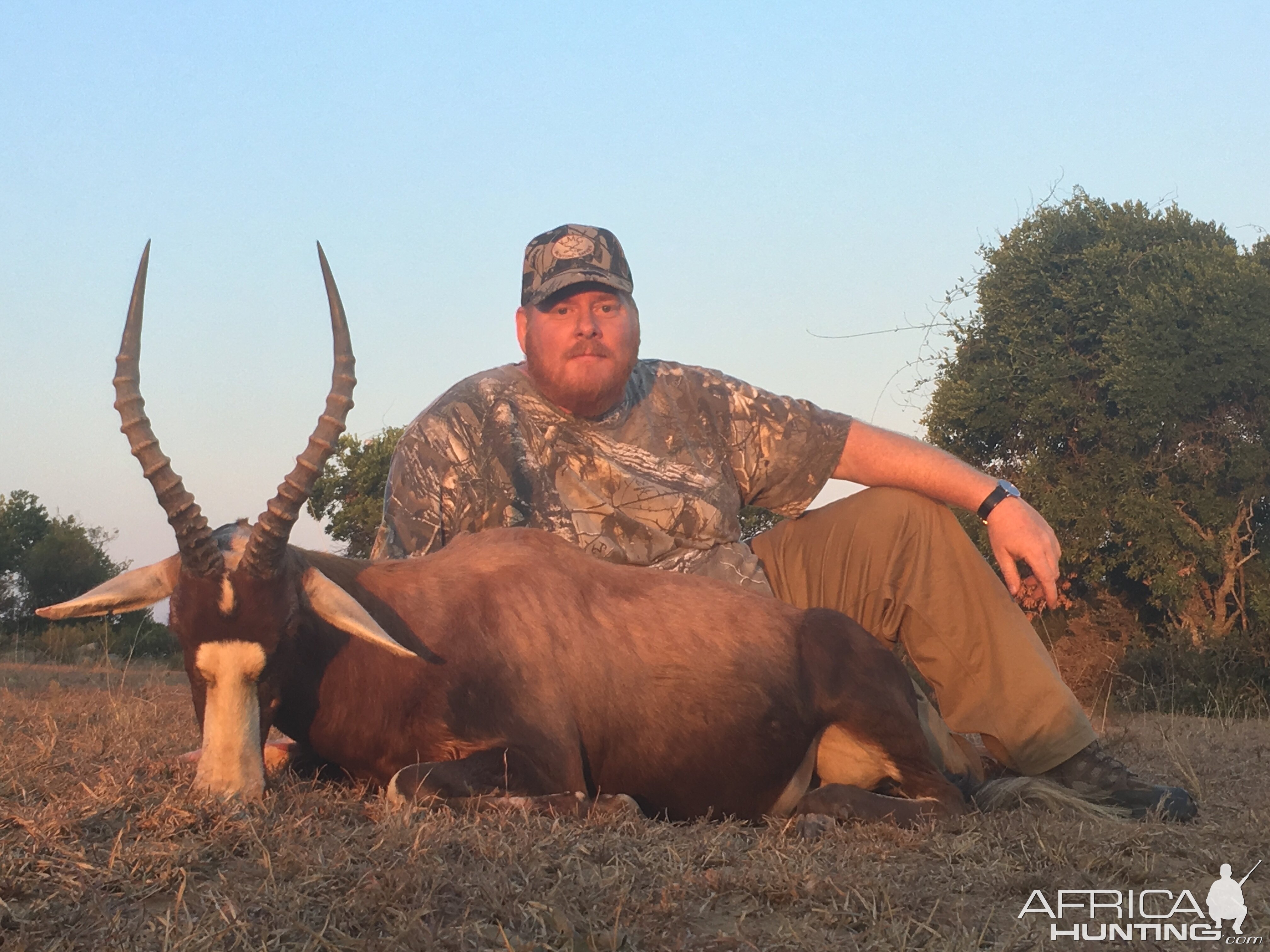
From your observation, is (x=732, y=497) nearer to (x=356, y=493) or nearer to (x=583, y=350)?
(x=583, y=350)

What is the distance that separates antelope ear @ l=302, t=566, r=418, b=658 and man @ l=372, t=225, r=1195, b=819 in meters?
1.18

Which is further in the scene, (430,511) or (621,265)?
(621,265)

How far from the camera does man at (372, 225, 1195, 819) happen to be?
488 cm

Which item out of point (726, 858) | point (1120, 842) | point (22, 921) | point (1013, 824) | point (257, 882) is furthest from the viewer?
point (1013, 824)

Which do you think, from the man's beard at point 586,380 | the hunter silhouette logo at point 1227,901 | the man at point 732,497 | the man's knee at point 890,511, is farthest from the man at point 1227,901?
the man's beard at point 586,380

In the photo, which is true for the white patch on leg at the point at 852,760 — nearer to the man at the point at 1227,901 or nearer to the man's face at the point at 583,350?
the man at the point at 1227,901

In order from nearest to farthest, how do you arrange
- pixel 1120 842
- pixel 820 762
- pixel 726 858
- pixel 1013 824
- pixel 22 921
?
pixel 22 921
pixel 726 858
pixel 1120 842
pixel 1013 824
pixel 820 762

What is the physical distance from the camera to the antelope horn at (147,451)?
12.4 feet

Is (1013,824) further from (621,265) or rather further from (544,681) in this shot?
(621,265)

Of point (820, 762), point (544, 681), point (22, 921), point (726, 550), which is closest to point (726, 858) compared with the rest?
point (544, 681)

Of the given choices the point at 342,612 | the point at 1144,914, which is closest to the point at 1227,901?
the point at 1144,914

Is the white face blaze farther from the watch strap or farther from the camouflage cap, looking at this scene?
the watch strap

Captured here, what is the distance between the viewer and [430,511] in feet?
17.0

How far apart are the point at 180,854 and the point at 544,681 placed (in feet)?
4.92
